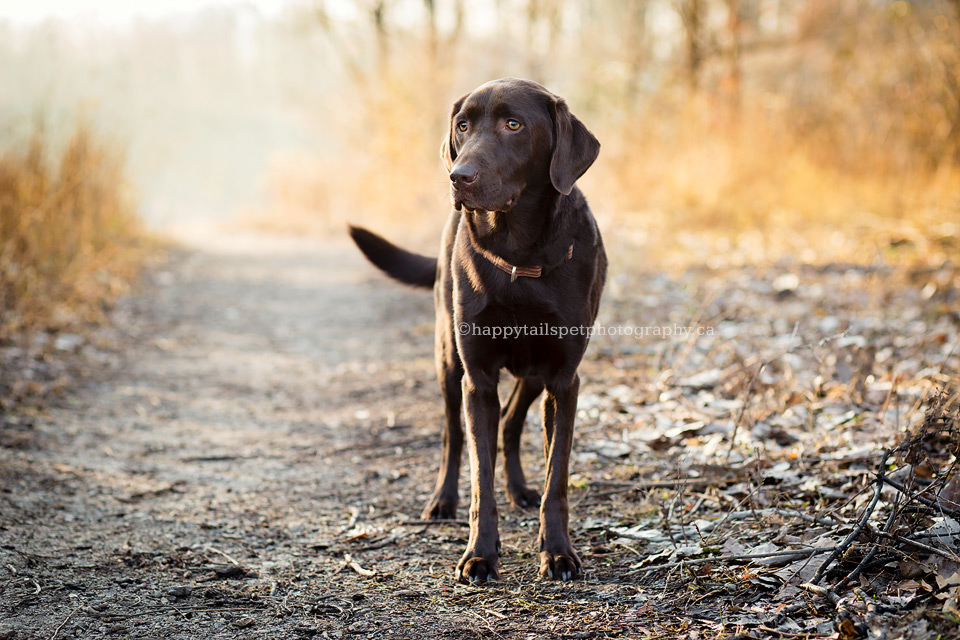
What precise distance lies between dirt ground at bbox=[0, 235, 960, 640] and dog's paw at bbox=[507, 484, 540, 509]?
80 mm

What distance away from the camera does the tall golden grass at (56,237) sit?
17.3 feet

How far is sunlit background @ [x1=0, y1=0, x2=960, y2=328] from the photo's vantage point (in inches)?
264

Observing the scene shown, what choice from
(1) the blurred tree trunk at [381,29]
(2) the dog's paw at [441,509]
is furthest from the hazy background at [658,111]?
A: (2) the dog's paw at [441,509]

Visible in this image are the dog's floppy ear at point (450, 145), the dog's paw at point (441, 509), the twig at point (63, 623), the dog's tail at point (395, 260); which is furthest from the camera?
the dog's tail at point (395, 260)

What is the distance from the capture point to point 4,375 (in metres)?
4.26

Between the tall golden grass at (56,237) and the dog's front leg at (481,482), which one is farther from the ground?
the tall golden grass at (56,237)

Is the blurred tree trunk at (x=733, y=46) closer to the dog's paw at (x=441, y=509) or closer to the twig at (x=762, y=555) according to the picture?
the dog's paw at (x=441, y=509)

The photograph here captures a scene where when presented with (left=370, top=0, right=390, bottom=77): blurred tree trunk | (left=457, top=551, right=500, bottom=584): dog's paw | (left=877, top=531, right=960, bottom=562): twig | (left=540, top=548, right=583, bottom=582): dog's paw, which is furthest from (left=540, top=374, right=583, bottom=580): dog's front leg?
(left=370, top=0, right=390, bottom=77): blurred tree trunk

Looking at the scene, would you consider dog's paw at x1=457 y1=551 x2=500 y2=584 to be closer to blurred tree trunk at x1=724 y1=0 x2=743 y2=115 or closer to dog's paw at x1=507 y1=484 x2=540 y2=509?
dog's paw at x1=507 y1=484 x2=540 y2=509

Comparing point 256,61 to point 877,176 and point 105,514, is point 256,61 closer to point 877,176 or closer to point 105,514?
point 877,176

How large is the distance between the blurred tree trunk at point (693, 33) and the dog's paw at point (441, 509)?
31.5 feet

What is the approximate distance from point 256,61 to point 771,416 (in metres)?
54.0

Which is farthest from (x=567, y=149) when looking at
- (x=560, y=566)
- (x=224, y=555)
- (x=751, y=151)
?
(x=751, y=151)

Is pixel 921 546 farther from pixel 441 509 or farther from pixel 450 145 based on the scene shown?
pixel 450 145
